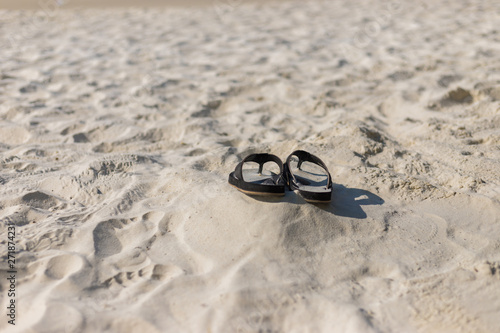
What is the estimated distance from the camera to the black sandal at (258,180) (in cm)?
195

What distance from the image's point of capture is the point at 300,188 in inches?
78.5

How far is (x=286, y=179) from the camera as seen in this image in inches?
83.6

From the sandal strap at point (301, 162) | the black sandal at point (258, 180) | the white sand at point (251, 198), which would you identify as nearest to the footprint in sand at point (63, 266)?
the white sand at point (251, 198)

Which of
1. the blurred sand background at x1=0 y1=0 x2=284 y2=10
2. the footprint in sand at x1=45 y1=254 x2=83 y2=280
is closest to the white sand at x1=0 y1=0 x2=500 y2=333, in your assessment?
the footprint in sand at x1=45 y1=254 x2=83 y2=280

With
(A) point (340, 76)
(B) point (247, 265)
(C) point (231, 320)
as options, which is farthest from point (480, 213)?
(A) point (340, 76)

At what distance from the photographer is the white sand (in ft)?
4.95

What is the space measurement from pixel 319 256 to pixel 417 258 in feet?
1.32

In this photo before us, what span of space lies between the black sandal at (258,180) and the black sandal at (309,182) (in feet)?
0.17

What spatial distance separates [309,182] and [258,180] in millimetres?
267

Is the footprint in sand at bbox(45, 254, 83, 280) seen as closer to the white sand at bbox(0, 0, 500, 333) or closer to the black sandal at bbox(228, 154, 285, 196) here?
the white sand at bbox(0, 0, 500, 333)

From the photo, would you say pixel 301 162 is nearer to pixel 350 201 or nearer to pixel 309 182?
pixel 309 182

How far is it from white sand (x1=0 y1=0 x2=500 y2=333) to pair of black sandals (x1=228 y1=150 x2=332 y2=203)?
0.06 m

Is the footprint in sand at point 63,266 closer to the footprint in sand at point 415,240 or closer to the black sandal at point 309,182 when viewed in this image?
the black sandal at point 309,182

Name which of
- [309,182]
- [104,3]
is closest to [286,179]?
[309,182]
